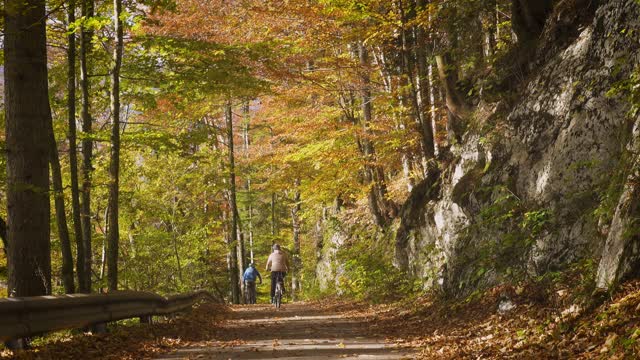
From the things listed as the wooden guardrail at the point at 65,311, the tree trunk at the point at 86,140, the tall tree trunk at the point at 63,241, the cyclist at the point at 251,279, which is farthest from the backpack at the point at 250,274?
the wooden guardrail at the point at 65,311

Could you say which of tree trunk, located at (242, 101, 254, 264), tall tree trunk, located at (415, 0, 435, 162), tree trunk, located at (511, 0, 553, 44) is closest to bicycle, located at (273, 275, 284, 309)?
tall tree trunk, located at (415, 0, 435, 162)

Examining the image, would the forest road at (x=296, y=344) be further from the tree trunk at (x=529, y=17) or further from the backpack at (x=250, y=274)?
the backpack at (x=250, y=274)

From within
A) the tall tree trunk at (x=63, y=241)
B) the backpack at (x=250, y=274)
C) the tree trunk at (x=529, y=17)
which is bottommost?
the backpack at (x=250, y=274)

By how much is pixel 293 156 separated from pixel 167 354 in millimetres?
12581

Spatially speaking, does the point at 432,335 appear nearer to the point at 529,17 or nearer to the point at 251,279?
the point at 529,17

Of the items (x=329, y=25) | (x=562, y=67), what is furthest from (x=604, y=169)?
(x=329, y=25)

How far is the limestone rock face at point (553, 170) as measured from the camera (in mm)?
8539

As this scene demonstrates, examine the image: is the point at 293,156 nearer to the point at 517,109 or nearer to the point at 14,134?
the point at 517,109

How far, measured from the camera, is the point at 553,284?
8.38 m

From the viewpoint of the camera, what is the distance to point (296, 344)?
9.52 m

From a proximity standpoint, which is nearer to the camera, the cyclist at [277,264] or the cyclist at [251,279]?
the cyclist at [277,264]

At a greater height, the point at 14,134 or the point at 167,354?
the point at 14,134

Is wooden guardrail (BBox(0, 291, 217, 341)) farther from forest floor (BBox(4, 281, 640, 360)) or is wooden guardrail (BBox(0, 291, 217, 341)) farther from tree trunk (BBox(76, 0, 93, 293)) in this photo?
tree trunk (BBox(76, 0, 93, 293))

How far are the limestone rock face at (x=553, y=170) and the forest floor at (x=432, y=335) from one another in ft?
1.96
